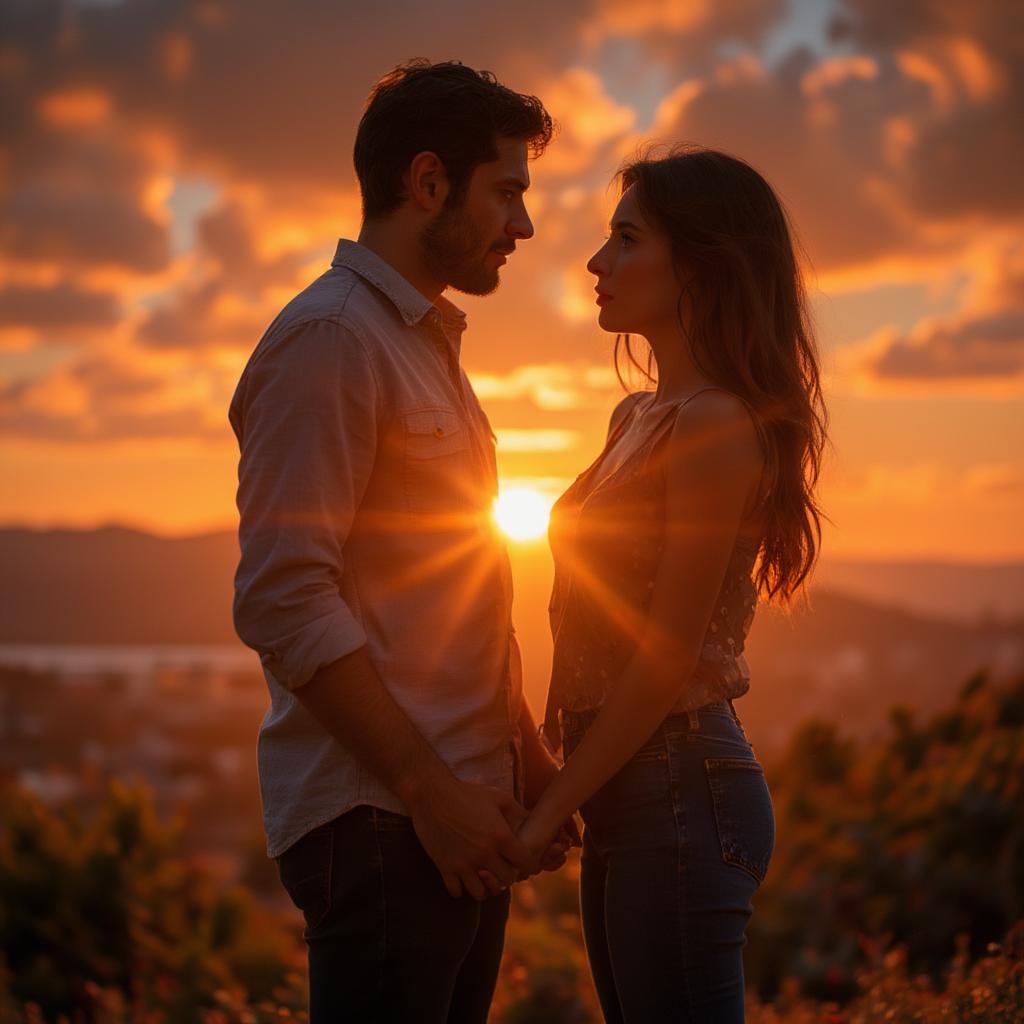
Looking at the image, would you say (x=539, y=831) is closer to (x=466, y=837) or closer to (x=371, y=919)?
(x=466, y=837)

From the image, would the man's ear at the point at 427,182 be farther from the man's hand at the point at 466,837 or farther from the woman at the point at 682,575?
the man's hand at the point at 466,837

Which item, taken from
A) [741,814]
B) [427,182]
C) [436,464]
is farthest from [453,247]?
[741,814]

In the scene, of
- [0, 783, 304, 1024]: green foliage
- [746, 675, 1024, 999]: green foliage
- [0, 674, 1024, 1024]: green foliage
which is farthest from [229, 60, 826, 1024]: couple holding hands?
[0, 783, 304, 1024]: green foliage

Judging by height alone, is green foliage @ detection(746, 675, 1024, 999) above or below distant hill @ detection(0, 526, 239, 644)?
below

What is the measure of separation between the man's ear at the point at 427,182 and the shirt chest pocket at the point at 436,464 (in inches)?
20.3

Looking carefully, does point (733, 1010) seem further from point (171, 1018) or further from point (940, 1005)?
point (171, 1018)

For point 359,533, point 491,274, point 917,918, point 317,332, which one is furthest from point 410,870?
point 917,918

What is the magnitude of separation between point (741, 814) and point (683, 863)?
18cm

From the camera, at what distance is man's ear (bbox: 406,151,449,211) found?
2.78m

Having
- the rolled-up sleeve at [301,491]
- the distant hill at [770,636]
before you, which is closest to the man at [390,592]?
the rolled-up sleeve at [301,491]

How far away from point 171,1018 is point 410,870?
5037mm

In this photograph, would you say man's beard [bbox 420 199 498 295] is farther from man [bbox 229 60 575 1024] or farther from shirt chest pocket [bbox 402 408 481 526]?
shirt chest pocket [bbox 402 408 481 526]

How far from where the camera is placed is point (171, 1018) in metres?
6.67

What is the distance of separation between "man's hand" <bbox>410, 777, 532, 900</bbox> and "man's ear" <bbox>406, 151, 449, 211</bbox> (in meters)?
1.36
